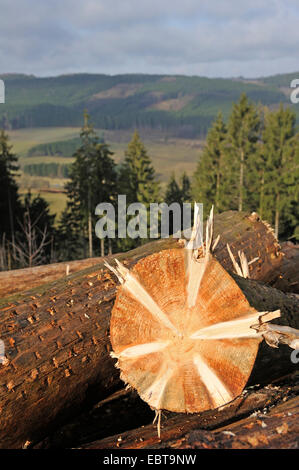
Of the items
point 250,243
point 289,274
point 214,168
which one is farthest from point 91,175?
point 250,243

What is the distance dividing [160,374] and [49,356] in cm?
99

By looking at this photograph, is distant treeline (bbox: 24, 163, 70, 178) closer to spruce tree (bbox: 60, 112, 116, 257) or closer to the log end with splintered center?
spruce tree (bbox: 60, 112, 116, 257)

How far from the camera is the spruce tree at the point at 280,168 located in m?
29.0

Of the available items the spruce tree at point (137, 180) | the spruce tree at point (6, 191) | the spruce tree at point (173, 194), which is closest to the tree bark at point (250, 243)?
the spruce tree at point (137, 180)

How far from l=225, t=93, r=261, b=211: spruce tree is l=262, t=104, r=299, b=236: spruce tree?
1843mm

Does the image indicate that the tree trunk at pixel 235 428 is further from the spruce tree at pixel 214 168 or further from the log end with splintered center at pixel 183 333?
the spruce tree at pixel 214 168

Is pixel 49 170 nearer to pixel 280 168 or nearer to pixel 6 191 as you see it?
pixel 6 191

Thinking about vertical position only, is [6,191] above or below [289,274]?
below

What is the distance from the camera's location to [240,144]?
32.8 metres

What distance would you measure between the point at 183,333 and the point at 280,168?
96.1 feet

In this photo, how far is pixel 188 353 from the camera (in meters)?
3.06

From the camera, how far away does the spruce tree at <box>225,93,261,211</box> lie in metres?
32.6

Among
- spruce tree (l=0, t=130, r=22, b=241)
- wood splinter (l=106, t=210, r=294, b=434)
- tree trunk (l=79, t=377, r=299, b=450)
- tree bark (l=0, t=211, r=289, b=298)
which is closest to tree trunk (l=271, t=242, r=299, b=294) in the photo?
tree bark (l=0, t=211, r=289, b=298)
